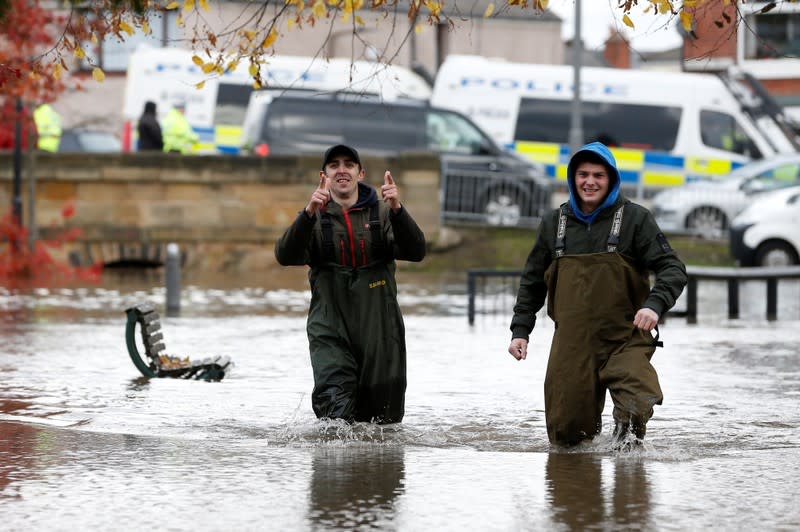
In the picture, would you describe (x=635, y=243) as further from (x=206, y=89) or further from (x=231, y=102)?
(x=231, y=102)

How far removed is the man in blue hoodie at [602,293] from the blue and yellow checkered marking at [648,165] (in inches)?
965

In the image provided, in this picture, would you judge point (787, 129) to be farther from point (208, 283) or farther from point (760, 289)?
point (208, 283)

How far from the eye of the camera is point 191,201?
96.3 ft

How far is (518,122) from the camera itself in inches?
1326

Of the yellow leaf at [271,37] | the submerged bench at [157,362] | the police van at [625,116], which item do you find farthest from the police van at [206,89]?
the yellow leaf at [271,37]

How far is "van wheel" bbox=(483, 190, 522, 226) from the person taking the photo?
1212 inches

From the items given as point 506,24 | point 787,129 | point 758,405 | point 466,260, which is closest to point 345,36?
point 506,24

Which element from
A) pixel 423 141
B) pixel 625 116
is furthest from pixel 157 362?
pixel 625 116

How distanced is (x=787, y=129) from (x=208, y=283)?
50.0 ft

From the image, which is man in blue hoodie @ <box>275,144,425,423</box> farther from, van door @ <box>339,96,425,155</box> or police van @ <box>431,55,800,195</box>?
police van @ <box>431,55,800,195</box>

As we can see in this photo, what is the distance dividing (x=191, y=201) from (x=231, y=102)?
6.04 metres

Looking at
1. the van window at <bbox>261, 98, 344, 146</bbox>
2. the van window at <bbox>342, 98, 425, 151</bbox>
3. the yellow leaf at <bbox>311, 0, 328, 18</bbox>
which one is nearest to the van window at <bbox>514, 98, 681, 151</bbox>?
the van window at <bbox>342, 98, 425, 151</bbox>

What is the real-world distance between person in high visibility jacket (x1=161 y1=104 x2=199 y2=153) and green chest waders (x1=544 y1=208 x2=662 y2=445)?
74.3ft

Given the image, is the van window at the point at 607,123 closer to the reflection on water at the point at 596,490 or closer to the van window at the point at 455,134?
the van window at the point at 455,134
